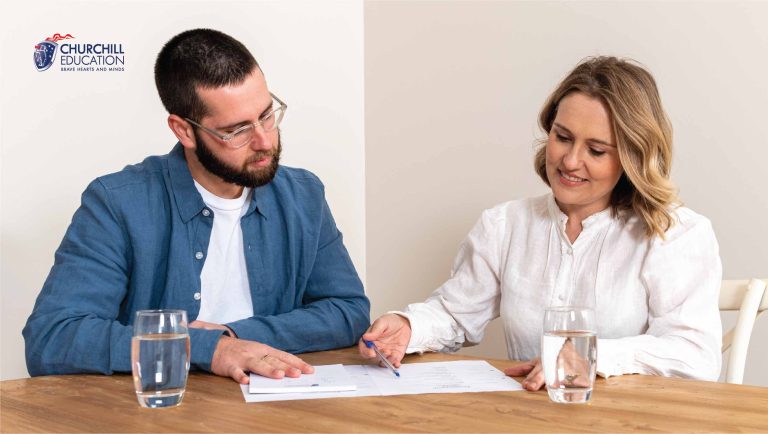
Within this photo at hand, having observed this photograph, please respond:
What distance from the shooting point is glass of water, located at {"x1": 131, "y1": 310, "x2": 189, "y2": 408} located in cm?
138

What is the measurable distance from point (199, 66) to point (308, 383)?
0.94m

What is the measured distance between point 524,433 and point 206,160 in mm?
1160

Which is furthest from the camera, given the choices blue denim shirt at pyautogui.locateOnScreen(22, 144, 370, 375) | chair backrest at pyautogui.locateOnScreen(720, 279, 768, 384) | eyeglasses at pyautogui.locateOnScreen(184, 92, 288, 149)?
eyeglasses at pyautogui.locateOnScreen(184, 92, 288, 149)

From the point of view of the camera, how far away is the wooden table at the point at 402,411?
131 centimetres

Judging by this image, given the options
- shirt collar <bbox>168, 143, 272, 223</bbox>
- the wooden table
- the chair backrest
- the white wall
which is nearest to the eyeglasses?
shirt collar <bbox>168, 143, 272, 223</bbox>

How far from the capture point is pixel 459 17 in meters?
3.10

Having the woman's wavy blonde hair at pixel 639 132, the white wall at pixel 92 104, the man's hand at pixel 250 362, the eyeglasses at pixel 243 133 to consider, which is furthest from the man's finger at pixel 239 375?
the white wall at pixel 92 104

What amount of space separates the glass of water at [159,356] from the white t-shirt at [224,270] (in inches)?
27.5

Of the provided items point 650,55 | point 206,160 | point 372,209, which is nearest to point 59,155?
point 206,160

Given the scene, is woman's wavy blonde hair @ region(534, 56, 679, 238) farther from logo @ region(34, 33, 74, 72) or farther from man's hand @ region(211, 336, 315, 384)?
logo @ region(34, 33, 74, 72)

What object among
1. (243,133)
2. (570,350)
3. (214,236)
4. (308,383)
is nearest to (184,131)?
(243,133)

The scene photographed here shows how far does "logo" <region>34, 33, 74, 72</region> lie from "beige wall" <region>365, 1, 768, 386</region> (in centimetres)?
123

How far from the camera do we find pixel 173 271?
203 cm

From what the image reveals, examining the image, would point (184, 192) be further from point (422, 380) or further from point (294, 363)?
point (422, 380)
